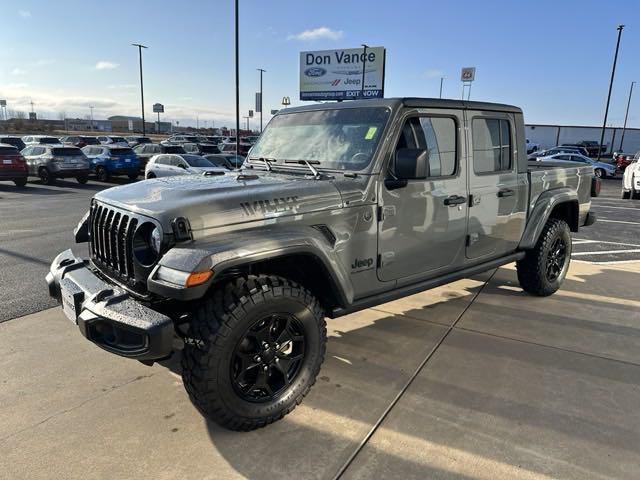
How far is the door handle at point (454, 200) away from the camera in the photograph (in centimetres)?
377

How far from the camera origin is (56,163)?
57.7 ft

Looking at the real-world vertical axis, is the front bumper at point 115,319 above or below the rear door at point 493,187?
below

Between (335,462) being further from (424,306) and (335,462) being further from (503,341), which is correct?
(424,306)

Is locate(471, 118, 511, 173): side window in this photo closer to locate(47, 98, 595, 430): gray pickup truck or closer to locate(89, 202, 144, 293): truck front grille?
locate(47, 98, 595, 430): gray pickup truck

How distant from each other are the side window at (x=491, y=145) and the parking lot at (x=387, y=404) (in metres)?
1.49

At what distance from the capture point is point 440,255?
153 inches

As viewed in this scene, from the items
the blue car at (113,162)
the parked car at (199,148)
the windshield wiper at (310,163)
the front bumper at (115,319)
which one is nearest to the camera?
the front bumper at (115,319)

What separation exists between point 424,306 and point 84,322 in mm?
3346

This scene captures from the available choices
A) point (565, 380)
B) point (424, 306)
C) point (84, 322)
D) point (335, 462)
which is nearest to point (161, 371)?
point (84, 322)

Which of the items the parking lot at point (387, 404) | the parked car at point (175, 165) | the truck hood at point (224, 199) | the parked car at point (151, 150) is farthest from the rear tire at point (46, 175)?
the truck hood at point (224, 199)

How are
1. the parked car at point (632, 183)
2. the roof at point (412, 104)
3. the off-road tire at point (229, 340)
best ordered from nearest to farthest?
the off-road tire at point (229, 340)
the roof at point (412, 104)
the parked car at point (632, 183)

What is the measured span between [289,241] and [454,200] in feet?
5.70

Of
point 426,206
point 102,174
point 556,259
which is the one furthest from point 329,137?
point 102,174

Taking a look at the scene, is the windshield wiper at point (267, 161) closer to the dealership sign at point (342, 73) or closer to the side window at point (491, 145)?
the side window at point (491, 145)
